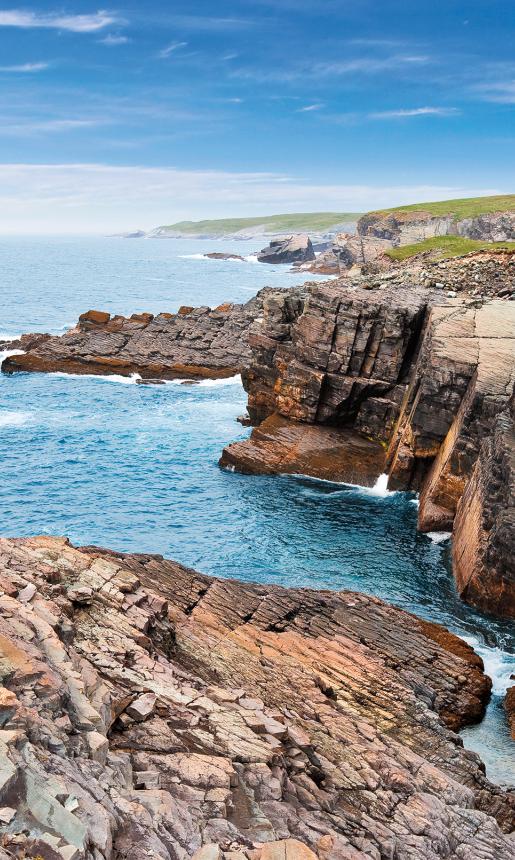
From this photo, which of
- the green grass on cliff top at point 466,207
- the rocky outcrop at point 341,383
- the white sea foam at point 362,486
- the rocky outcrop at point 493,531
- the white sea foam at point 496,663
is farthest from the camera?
the green grass on cliff top at point 466,207

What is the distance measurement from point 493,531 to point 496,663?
6.34 m

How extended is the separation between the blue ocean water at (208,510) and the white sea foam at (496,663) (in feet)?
0.26

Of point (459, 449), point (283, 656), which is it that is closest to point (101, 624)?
point (283, 656)

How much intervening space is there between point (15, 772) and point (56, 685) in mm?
3302

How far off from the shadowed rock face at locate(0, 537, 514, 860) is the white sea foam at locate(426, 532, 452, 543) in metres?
14.2

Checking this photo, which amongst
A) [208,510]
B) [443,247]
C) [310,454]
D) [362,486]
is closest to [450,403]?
[362,486]

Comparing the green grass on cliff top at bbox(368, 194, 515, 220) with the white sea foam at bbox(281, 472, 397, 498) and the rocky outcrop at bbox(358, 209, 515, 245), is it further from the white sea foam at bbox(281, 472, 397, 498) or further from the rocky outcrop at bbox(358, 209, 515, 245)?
the white sea foam at bbox(281, 472, 397, 498)

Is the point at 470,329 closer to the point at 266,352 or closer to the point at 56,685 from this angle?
the point at 266,352

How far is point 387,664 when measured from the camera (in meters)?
28.5

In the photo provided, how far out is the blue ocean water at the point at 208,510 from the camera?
37.3 meters

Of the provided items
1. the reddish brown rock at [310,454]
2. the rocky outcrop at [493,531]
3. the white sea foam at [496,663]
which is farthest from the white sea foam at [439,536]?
the white sea foam at [496,663]

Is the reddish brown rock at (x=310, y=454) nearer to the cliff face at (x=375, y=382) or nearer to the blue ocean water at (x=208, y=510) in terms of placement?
the cliff face at (x=375, y=382)

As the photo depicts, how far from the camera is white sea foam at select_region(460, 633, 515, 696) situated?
2978 cm

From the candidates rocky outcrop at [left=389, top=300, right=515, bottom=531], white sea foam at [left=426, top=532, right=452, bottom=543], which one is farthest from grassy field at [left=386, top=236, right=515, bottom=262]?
white sea foam at [left=426, top=532, right=452, bottom=543]
